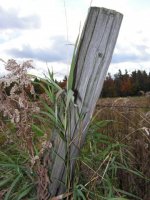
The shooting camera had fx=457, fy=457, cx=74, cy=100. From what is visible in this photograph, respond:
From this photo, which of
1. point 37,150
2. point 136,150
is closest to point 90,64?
point 37,150

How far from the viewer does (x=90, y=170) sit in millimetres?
3367

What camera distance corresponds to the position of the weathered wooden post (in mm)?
3174

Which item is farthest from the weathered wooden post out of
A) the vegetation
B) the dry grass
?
the dry grass

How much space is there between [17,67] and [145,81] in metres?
30.8

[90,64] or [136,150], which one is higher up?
[90,64]

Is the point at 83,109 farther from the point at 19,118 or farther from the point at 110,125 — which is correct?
the point at 110,125

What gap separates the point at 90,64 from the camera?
3182mm

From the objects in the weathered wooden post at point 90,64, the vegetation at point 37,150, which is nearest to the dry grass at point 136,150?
the vegetation at point 37,150

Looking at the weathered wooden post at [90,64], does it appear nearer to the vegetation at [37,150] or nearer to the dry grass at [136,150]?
the vegetation at [37,150]

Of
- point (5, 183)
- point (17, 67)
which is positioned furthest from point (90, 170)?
point (17, 67)

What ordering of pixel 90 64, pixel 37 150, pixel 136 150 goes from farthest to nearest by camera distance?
1. pixel 136 150
2. pixel 37 150
3. pixel 90 64

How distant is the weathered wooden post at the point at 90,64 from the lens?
3.17m

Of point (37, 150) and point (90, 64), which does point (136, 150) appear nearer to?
point (37, 150)

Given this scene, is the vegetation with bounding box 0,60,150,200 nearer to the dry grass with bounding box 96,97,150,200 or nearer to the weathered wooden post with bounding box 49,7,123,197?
the weathered wooden post with bounding box 49,7,123,197
